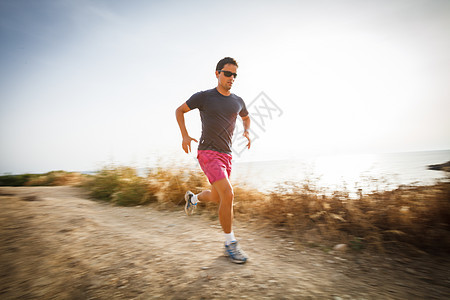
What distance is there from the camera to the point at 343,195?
11.4ft

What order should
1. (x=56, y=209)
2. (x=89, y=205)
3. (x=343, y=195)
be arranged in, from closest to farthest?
(x=343, y=195)
(x=56, y=209)
(x=89, y=205)

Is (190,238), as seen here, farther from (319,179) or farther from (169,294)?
(319,179)

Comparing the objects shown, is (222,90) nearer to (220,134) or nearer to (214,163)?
(220,134)

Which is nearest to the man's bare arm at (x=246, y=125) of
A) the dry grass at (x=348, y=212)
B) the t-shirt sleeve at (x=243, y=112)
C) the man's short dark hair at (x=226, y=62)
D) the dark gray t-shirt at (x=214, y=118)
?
the t-shirt sleeve at (x=243, y=112)

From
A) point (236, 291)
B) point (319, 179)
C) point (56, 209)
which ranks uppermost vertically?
point (319, 179)

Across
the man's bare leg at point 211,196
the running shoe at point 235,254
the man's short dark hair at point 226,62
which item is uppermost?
the man's short dark hair at point 226,62

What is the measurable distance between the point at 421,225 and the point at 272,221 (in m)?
1.99

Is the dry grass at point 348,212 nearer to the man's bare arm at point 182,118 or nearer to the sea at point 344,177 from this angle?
the sea at point 344,177

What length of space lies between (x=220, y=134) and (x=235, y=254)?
1438 mm

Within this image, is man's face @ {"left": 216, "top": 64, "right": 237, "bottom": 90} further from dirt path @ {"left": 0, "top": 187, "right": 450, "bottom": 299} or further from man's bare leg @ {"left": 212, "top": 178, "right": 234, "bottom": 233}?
dirt path @ {"left": 0, "top": 187, "right": 450, "bottom": 299}

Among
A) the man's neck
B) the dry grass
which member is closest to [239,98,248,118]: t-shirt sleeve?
the man's neck

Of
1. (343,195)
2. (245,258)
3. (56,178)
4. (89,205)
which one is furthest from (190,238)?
(56,178)

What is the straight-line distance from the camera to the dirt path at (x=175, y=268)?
1.85 meters

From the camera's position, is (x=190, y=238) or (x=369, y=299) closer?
(x=369, y=299)
